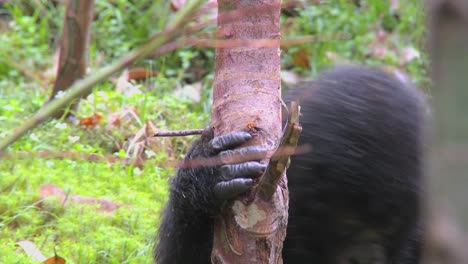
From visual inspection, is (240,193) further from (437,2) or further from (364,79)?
(437,2)

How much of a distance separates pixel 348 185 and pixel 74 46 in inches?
134

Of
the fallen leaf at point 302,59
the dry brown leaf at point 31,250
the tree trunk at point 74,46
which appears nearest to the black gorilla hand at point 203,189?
the dry brown leaf at point 31,250

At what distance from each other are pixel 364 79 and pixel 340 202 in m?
0.61

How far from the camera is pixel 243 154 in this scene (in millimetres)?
2568

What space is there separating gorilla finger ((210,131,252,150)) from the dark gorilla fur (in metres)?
0.26

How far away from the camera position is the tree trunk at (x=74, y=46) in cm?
580

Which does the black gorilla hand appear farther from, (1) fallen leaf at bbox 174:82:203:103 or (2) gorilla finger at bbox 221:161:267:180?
(1) fallen leaf at bbox 174:82:203:103

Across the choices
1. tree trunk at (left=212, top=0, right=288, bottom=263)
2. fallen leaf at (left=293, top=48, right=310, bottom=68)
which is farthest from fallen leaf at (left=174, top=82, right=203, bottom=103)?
tree trunk at (left=212, top=0, right=288, bottom=263)

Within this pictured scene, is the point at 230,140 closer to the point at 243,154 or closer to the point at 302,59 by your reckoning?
the point at 243,154

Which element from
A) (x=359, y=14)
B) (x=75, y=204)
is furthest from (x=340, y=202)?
(x=359, y=14)

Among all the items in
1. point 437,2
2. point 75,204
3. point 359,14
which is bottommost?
point 75,204

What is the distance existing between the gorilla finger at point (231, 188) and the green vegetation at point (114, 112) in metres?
0.32

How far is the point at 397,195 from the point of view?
3188 mm

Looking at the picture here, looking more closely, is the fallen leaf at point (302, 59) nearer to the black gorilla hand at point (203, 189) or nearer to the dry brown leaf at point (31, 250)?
the dry brown leaf at point (31, 250)
